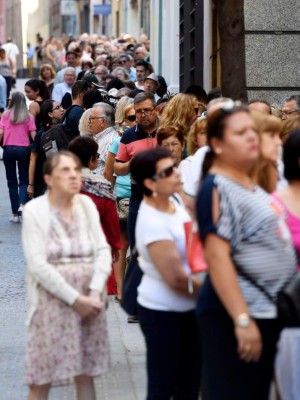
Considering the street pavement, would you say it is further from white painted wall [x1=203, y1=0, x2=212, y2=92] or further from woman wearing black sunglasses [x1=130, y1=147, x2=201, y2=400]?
white painted wall [x1=203, y1=0, x2=212, y2=92]

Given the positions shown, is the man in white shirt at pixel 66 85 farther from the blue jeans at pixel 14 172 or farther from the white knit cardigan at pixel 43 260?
the white knit cardigan at pixel 43 260

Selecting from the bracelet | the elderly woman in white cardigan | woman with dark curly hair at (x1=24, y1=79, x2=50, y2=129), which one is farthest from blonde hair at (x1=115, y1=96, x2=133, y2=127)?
the bracelet

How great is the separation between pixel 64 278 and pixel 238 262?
5.19 feet

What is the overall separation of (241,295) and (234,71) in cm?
578

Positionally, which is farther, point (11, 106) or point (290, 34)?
point (11, 106)

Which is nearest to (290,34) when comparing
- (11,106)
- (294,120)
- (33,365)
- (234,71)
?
(11,106)

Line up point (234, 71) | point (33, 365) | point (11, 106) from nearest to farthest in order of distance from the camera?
point (33, 365) < point (234, 71) < point (11, 106)

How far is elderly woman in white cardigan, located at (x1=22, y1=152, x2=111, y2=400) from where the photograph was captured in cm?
691

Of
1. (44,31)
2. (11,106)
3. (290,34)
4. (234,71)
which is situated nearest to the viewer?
(234,71)

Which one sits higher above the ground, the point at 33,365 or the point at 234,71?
the point at 234,71

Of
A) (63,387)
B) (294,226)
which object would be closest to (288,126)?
(63,387)

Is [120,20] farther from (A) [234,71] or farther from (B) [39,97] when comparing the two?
(A) [234,71]

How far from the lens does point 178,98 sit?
33.7ft

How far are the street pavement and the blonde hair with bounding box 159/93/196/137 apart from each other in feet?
5.28
